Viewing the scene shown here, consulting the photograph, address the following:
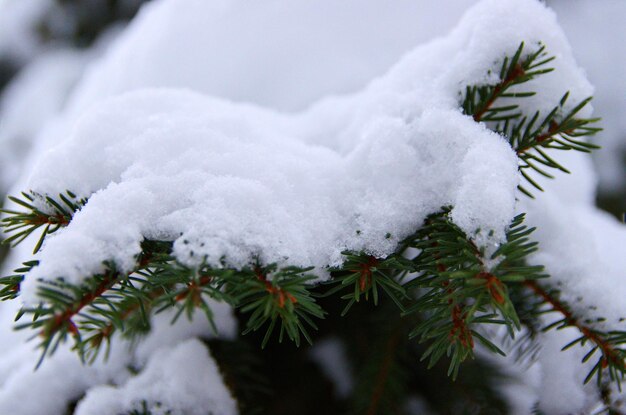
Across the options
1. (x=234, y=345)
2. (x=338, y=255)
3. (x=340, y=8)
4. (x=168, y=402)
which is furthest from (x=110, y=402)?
(x=340, y=8)

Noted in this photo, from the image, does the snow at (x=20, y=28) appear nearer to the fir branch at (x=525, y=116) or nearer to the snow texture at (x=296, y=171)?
the snow texture at (x=296, y=171)

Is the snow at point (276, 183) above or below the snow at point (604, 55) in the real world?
below

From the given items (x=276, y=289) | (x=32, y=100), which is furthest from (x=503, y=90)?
(x=32, y=100)

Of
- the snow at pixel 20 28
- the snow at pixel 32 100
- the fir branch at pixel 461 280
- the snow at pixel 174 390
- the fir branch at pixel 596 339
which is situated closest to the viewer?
the fir branch at pixel 461 280

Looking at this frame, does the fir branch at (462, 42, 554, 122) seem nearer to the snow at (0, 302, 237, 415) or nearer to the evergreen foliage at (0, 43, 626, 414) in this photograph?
the evergreen foliage at (0, 43, 626, 414)

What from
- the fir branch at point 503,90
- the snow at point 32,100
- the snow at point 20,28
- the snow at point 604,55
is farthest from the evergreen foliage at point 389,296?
the snow at point 20,28

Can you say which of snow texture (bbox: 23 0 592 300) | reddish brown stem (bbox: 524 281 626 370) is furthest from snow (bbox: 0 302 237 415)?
reddish brown stem (bbox: 524 281 626 370)
